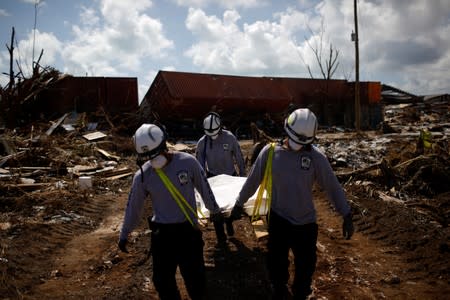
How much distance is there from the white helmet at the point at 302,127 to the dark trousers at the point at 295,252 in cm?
74

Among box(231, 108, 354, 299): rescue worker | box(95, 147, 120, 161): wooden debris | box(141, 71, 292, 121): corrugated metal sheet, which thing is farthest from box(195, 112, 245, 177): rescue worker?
box(141, 71, 292, 121): corrugated metal sheet

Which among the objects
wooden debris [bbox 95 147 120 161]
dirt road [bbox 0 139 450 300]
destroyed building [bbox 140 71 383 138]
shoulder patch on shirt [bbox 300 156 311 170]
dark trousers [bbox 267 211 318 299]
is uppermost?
destroyed building [bbox 140 71 383 138]

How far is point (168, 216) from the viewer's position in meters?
3.10

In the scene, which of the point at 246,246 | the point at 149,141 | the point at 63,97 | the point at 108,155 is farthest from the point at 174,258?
the point at 63,97

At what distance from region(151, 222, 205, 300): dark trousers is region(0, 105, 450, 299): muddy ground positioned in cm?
85

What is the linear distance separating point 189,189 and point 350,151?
979 cm

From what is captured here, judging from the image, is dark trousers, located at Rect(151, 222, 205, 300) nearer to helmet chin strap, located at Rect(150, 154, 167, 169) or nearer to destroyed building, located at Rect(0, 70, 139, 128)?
helmet chin strap, located at Rect(150, 154, 167, 169)

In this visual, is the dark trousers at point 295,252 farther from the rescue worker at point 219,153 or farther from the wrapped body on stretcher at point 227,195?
the rescue worker at point 219,153

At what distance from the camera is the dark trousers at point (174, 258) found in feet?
10.1

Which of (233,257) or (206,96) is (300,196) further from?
(206,96)

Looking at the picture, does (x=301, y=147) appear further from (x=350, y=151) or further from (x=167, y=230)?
(x=350, y=151)

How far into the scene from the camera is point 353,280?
4168 mm

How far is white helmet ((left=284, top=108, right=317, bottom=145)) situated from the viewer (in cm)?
309

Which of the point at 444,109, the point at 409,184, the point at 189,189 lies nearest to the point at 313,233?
the point at 189,189
